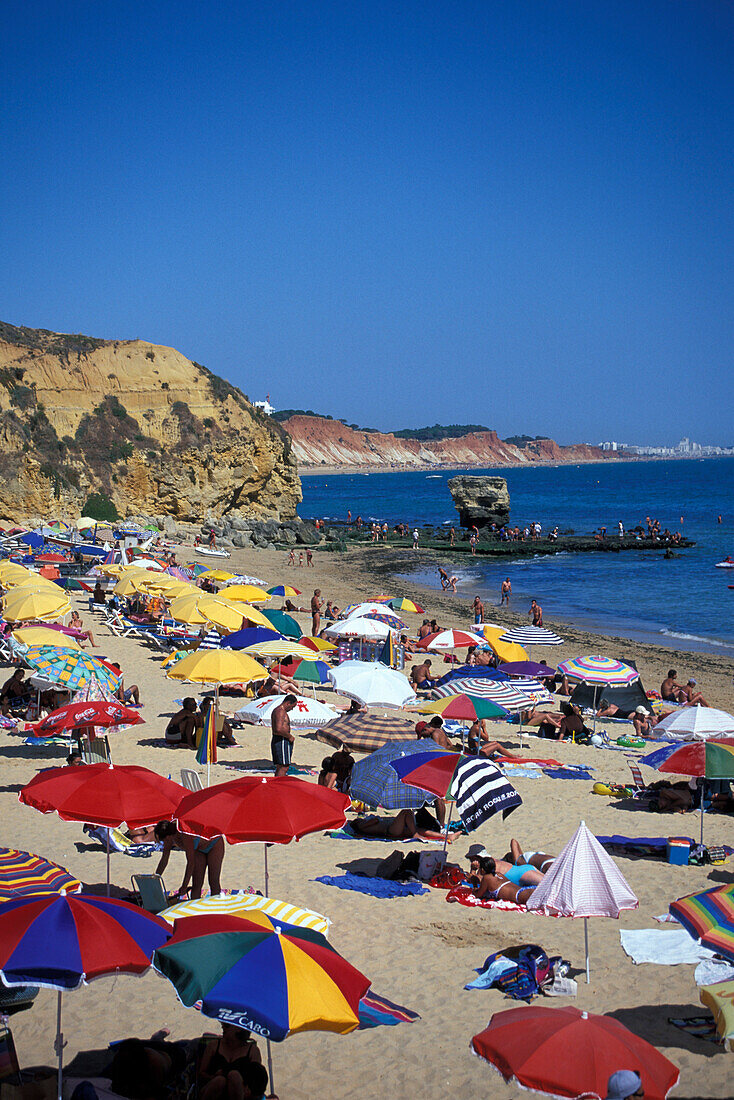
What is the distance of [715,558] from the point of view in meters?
47.0

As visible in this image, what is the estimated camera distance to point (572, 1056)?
4.07 meters

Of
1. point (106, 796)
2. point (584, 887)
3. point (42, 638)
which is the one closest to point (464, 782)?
point (584, 887)

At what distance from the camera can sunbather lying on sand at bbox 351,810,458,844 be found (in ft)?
31.5

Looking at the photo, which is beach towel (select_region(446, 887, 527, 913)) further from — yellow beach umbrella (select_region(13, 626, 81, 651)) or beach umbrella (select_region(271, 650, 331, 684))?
yellow beach umbrella (select_region(13, 626, 81, 651))

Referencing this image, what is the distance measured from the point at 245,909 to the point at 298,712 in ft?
21.7

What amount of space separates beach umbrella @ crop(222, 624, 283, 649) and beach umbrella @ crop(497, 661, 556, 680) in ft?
13.6

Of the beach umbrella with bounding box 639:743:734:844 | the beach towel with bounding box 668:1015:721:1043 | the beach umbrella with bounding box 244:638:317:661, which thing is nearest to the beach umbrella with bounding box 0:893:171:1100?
the beach towel with bounding box 668:1015:721:1043

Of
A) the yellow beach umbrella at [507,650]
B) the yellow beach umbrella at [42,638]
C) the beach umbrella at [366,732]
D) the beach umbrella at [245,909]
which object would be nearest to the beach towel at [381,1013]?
the beach umbrella at [245,909]

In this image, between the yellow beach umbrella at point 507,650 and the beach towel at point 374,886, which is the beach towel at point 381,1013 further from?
the yellow beach umbrella at point 507,650

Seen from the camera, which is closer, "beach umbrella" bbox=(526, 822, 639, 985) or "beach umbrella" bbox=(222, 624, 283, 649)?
"beach umbrella" bbox=(526, 822, 639, 985)

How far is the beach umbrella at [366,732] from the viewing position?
Result: 10852mm

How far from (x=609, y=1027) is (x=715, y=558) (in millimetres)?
46177

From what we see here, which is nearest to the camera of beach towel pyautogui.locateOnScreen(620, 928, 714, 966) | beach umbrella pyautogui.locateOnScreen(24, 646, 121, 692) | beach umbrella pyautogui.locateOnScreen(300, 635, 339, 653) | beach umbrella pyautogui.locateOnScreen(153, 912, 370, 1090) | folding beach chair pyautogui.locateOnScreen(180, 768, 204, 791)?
beach umbrella pyautogui.locateOnScreen(153, 912, 370, 1090)

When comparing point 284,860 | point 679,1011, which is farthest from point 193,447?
point 679,1011
